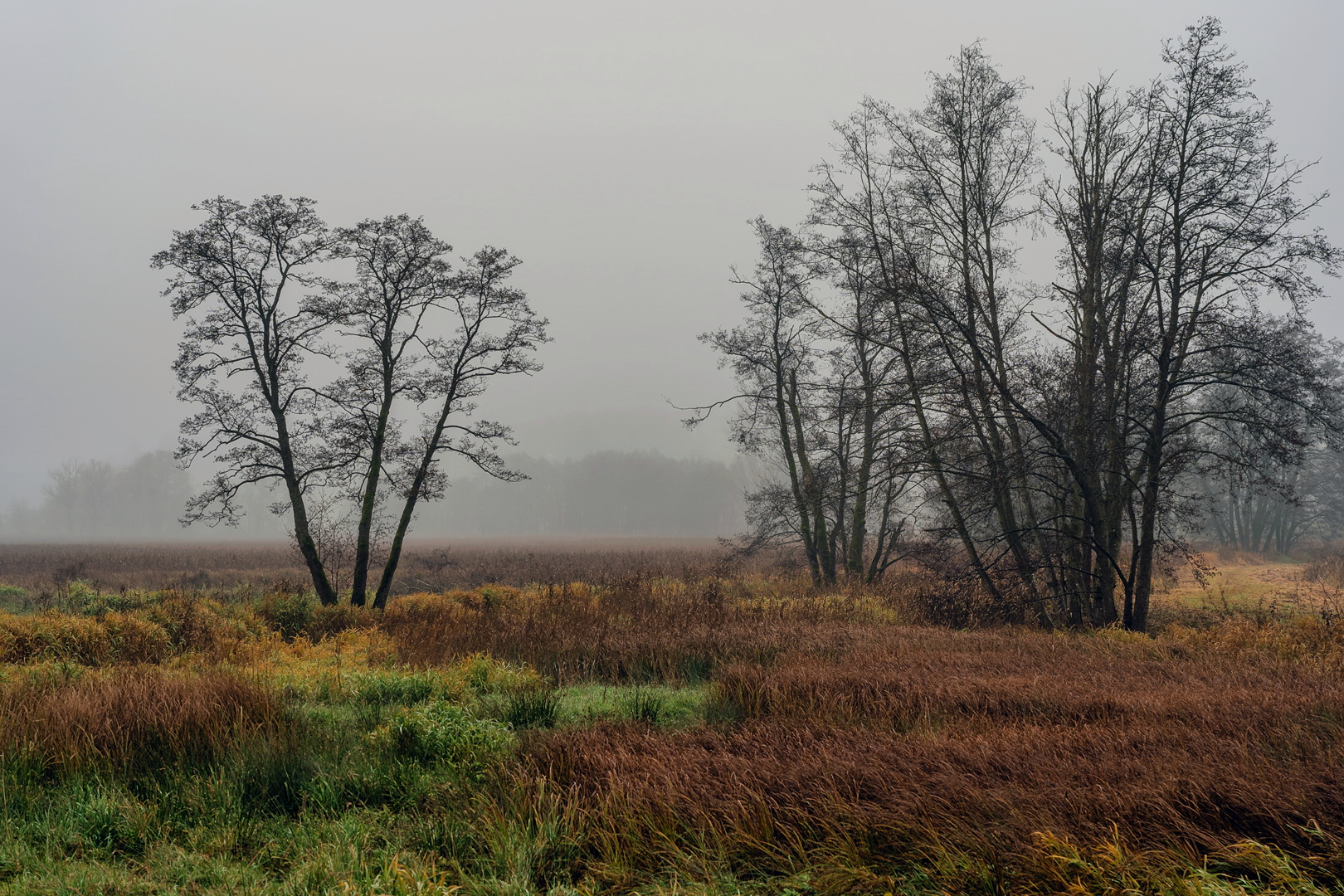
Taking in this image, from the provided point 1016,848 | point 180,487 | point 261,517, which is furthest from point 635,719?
point 261,517

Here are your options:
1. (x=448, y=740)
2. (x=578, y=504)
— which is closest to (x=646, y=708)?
(x=448, y=740)

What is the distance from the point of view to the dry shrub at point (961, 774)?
3.08 m

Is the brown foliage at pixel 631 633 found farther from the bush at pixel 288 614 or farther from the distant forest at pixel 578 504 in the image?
the distant forest at pixel 578 504

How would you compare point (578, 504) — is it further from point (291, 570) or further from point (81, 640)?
point (81, 640)

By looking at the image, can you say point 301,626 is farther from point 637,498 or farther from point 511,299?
point 637,498

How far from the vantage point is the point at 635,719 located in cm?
582

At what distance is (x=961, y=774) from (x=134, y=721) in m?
5.97

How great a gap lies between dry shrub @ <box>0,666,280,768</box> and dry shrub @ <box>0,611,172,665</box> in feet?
12.9

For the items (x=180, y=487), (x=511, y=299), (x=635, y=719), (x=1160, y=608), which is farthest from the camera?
(x=180, y=487)

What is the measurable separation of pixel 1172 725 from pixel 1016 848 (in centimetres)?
229

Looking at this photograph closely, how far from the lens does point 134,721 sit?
17.1 ft

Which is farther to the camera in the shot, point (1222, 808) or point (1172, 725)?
point (1172, 725)

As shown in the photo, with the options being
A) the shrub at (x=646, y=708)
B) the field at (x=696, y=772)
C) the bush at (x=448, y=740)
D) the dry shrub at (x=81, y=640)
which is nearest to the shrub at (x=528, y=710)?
the field at (x=696, y=772)

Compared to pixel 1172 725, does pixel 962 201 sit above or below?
above
